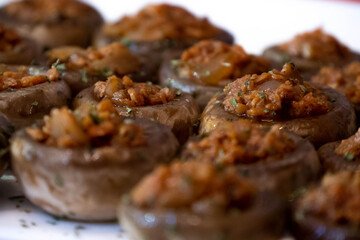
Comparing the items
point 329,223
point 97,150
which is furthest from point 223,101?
point 329,223

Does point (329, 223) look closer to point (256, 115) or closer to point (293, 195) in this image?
point (293, 195)

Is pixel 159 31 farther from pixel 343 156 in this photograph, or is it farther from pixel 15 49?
pixel 343 156

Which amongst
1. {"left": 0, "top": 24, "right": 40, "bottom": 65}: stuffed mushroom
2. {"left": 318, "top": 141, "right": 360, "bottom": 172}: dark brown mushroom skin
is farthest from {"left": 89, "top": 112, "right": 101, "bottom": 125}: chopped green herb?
{"left": 0, "top": 24, "right": 40, "bottom": 65}: stuffed mushroom

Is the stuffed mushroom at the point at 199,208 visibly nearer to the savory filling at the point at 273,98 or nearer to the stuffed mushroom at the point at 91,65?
the savory filling at the point at 273,98

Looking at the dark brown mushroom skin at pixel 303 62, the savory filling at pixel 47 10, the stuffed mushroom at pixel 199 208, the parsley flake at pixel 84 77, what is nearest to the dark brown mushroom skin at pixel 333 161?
the stuffed mushroom at pixel 199 208

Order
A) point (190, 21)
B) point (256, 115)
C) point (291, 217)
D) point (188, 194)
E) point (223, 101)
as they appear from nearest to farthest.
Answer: point (188, 194) < point (291, 217) < point (256, 115) < point (223, 101) < point (190, 21)

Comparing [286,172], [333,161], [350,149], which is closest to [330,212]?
[286,172]

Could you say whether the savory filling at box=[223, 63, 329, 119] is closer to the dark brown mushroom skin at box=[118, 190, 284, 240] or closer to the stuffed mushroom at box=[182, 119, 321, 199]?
the stuffed mushroom at box=[182, 119, 321, 199]
